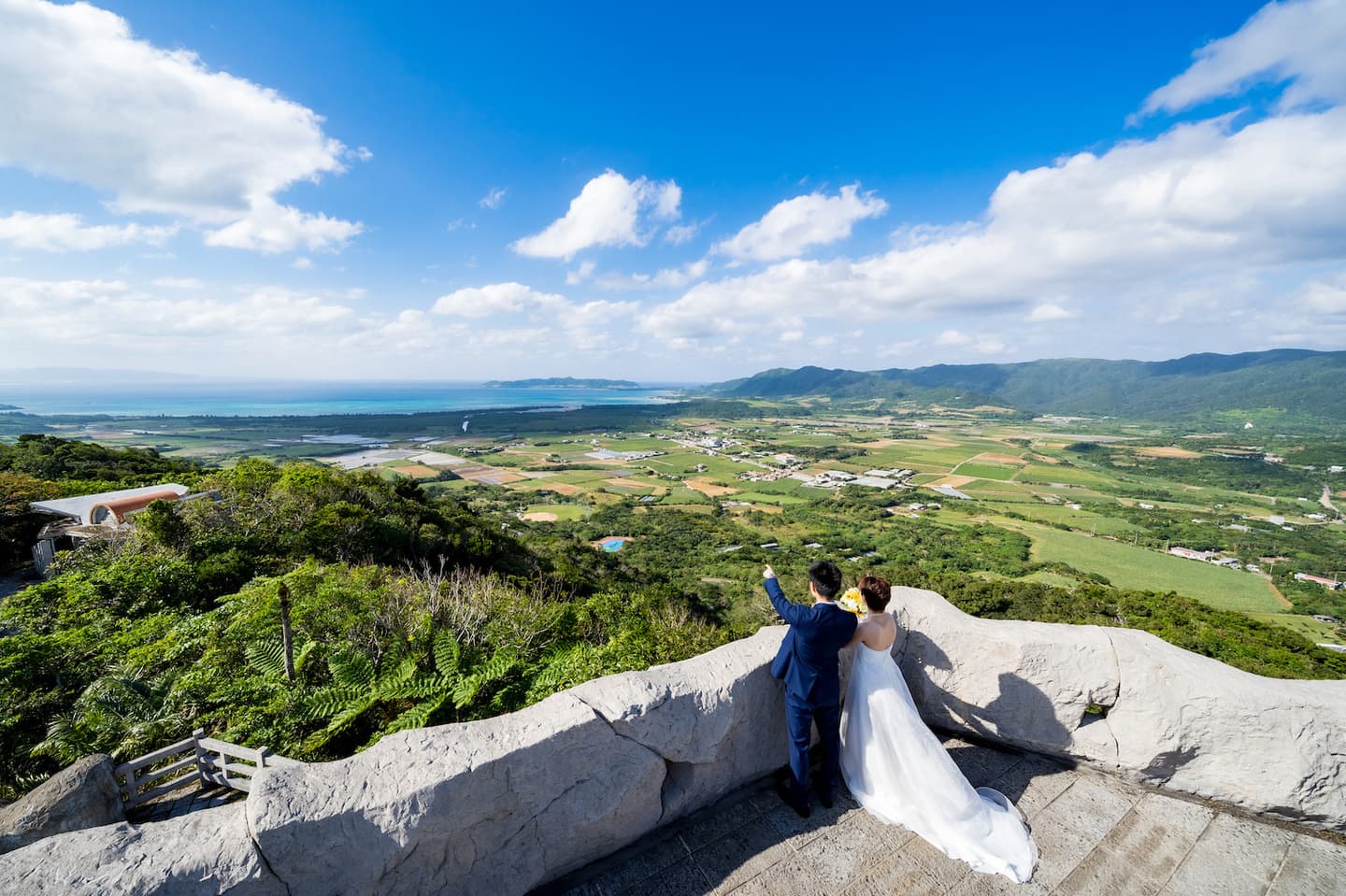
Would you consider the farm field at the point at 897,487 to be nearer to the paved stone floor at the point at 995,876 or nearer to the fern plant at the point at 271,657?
the fern plant at the point at 271,657

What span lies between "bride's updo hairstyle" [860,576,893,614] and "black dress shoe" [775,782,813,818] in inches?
51.8

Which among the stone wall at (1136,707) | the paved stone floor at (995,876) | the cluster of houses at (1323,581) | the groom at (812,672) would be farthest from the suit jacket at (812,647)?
the cluster of houses at (1323,581)

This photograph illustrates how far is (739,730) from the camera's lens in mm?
3201

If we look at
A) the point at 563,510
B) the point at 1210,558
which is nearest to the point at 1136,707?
the point at 563,510

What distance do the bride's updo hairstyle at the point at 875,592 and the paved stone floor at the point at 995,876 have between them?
1.33 meters

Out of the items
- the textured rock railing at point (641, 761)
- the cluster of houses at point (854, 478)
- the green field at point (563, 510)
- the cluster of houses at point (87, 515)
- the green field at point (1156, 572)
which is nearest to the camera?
the textured rock railing at point (641, 761)

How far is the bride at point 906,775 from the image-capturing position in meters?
2.88

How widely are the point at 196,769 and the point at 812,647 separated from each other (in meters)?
3.99

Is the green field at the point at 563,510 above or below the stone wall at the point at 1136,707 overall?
below

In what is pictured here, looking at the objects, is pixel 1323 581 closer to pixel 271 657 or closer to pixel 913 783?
pixel 913 783

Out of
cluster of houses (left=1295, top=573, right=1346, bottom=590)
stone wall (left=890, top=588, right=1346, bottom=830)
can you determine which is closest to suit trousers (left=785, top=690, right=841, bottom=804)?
stone wall (left=890, top=588, right=1346, bottom=830)

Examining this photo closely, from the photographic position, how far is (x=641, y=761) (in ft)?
9.12

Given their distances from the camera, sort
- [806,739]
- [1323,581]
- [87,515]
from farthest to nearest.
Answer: [1323,581] < [87,515] < [806,739]

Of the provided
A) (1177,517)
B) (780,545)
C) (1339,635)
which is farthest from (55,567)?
(1177,517)
